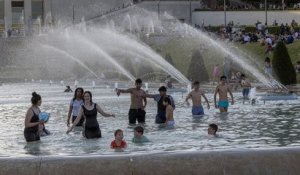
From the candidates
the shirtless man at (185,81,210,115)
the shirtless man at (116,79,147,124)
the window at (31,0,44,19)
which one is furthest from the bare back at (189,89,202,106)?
the window at (31,0,44,19)

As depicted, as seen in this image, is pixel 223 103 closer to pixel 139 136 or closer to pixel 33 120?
pixel 139 136

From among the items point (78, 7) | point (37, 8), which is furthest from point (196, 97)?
point (37, 8)

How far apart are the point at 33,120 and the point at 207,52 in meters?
32.6

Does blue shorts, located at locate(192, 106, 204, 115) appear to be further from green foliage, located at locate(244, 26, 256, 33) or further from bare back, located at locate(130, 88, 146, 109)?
green foliage, located at locate(244, 26, 256, 33)

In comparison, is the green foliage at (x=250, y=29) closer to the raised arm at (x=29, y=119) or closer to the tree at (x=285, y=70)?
the tree at (x=285, y=70)

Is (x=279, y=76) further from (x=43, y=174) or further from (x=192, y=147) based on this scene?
(x=43, y=174)

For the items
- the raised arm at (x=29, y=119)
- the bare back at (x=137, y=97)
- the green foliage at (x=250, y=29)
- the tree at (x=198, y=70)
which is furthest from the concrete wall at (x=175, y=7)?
the raised arm at (x=29, y=119)

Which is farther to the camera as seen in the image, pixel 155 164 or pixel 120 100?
pixel 120 100

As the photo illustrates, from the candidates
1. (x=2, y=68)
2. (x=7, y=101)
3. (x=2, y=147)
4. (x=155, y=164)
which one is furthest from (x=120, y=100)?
(x=2, y=68)

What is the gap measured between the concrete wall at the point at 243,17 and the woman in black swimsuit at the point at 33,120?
4332cm

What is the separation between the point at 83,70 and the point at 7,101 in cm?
2077

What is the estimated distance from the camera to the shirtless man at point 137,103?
17.4 m

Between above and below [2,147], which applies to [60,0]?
above

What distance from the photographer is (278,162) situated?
9.13m
